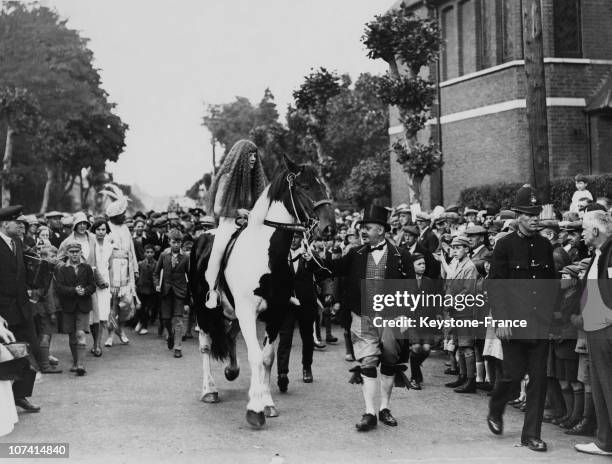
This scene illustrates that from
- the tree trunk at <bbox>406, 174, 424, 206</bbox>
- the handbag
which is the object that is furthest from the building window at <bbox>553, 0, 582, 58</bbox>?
the handbag

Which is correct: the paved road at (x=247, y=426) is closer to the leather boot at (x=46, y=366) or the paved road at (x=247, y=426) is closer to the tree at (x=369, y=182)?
the leather boot at (x=46, y=366)

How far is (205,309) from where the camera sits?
9.20 meters

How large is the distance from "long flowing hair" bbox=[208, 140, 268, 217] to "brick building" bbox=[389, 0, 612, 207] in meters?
14.3

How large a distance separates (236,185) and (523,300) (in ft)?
12.5

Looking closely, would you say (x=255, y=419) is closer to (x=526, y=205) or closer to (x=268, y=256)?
(x=268, y=256)

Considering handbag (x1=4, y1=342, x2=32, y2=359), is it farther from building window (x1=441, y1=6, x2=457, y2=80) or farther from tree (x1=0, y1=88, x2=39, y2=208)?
tree (x1=0, y1=88, x2=39, y2=208)

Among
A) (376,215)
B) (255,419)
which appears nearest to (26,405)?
(255,419)

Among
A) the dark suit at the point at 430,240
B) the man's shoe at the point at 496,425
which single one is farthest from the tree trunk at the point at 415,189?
the man's shoe at the point at 496,425

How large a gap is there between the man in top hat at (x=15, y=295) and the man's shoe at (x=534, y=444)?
4886 mm

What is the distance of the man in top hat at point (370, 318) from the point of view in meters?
7.69

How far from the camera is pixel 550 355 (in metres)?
7.89

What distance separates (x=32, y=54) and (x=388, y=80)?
2600 cm

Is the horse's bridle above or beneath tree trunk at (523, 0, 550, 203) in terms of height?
beneath

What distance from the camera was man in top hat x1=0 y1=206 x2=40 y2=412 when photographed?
7.92 m
